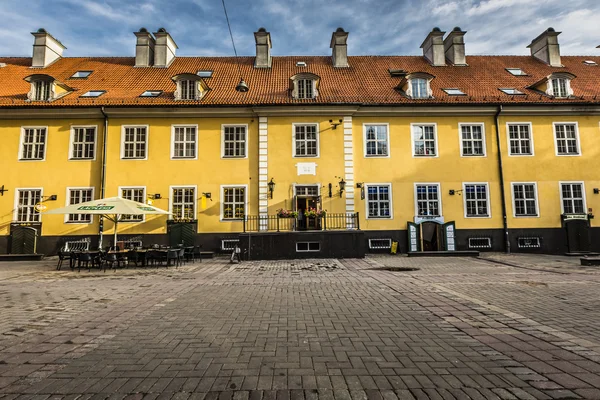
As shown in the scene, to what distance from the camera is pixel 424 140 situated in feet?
65.3

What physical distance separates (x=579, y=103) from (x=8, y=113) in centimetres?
3288

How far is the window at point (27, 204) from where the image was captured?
18.8 metres

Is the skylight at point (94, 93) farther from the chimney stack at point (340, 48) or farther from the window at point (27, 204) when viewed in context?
the chimney stack at point (340, 48)

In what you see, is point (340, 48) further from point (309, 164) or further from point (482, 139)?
point (482, 139)

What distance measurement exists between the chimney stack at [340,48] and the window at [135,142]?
45.8ft

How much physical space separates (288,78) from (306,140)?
573cm

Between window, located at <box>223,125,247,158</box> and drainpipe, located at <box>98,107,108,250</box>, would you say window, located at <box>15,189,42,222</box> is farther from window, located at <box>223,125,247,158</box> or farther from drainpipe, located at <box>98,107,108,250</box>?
window, located at <box>223,125,247,158</box>

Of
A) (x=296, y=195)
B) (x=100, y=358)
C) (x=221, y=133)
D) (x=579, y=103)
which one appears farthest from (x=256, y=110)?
(x=579, y=103)

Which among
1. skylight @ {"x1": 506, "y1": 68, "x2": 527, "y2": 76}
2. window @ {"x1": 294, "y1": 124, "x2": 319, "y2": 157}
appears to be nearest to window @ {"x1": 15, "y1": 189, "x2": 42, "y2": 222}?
window @ {"x1": 294, "y1": 124, "x2": 319, "y2": 157}

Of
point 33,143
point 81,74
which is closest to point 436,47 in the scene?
point 81,74

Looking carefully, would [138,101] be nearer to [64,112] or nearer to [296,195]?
[64,112]

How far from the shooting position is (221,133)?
64.5 ft

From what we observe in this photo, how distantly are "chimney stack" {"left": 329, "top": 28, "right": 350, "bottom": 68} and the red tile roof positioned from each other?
58 cm

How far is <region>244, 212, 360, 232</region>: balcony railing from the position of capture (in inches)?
718
